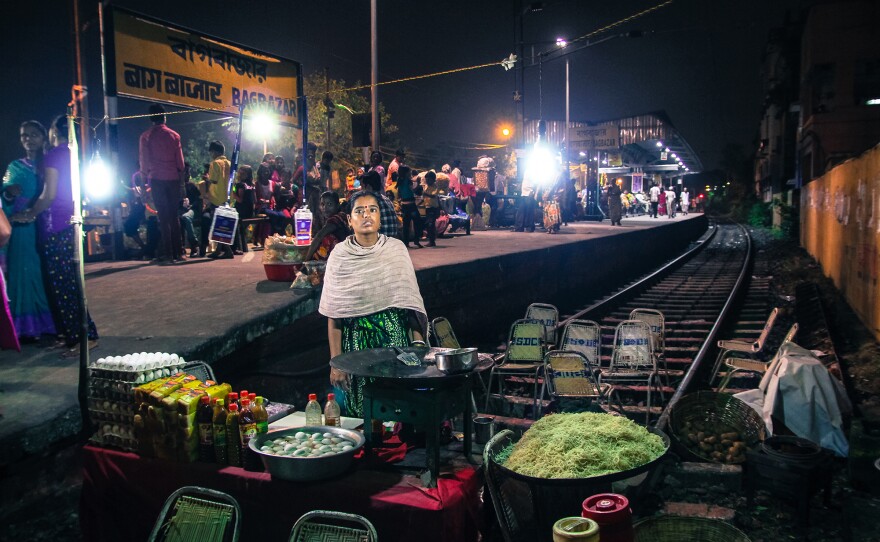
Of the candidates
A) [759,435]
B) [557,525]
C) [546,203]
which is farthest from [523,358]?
[546,203]

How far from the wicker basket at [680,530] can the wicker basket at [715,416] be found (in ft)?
7.59

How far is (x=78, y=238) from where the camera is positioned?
386cm

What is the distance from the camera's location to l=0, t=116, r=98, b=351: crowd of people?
17.0 ft

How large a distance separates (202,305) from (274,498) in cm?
384

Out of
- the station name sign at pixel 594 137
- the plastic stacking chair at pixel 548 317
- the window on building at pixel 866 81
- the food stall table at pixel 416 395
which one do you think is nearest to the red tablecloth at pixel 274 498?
the food stall table at pixel 416 395

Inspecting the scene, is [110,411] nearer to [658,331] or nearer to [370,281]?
[370,281]

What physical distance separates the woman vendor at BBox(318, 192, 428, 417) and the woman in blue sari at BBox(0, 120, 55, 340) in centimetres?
253

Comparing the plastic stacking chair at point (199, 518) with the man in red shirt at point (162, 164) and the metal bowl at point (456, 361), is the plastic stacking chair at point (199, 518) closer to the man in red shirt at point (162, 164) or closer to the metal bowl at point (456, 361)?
the metal bowl at point (456, 361)

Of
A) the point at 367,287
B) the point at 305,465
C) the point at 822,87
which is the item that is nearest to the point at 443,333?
the point at 367,287

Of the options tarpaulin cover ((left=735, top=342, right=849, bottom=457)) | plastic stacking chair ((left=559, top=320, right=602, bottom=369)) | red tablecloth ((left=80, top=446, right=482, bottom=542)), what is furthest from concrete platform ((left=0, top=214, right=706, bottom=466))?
tarpaulin cover ((left=735, top=342, right=849, bottom=457))

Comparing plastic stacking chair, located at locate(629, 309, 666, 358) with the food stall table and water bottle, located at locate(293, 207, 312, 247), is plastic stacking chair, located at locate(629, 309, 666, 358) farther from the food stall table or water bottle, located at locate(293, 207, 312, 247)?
the food stall table

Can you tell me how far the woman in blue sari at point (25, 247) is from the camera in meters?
5.16

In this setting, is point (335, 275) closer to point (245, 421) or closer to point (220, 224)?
point (245, 421)

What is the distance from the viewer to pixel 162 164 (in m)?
10.1
